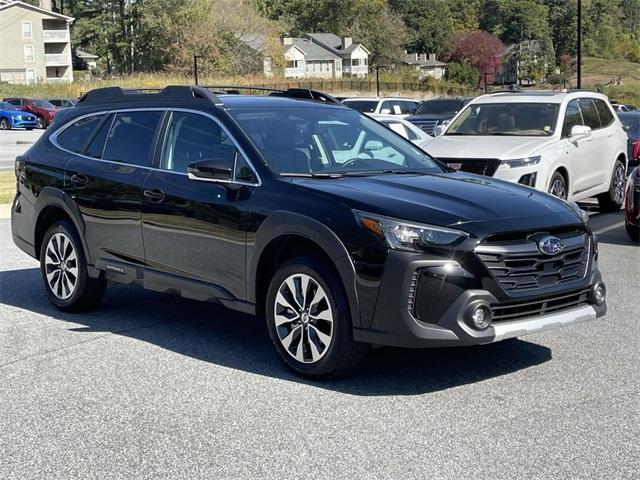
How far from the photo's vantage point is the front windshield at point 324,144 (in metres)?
6.44

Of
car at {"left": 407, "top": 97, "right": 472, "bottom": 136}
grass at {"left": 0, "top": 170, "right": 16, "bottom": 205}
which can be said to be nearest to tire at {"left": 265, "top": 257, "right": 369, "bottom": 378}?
grass at {"left": 0, "top": 170, "right": 16, "bottom": 205}

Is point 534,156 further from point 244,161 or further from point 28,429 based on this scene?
point 28,429

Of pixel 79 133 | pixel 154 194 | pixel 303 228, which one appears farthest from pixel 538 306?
pixel 79 133

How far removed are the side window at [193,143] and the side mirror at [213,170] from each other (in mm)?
115

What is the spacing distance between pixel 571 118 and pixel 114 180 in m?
7.92

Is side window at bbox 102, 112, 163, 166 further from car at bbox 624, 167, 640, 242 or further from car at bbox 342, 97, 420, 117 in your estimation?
car at bbox 342, 97, 420, 117

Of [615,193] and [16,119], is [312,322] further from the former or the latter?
[16,119]

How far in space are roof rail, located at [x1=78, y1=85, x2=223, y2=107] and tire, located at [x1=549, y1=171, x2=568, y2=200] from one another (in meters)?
6.22

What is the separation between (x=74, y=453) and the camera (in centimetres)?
470

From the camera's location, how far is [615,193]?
47.8ft

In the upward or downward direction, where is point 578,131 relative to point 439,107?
upward

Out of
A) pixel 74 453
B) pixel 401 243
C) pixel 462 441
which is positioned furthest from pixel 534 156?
pixel 74 453

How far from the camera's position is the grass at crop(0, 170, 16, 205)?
16.1 m

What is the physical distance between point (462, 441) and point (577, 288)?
1.58 meters
